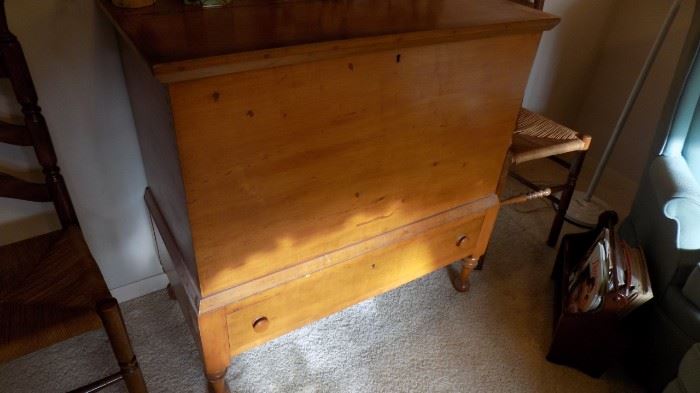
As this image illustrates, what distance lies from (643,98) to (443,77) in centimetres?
144

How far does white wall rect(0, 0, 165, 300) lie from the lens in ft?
3.28

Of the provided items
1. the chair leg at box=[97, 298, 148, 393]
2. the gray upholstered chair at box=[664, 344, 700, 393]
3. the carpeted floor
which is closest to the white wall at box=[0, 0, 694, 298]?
the carpeted floor

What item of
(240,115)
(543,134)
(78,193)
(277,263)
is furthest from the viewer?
(543,134)

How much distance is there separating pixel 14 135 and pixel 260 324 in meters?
0.64

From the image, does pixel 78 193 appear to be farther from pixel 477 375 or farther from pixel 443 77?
pixel 477 375

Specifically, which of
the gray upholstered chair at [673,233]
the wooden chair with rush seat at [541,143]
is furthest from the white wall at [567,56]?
the gray upholstered chair at [673,233]

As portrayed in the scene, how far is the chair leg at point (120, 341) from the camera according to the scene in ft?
2.85

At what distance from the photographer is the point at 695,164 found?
1.28m

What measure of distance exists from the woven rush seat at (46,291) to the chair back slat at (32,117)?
0.24ft

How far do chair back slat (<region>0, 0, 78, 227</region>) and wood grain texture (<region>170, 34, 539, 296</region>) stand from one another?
415mm

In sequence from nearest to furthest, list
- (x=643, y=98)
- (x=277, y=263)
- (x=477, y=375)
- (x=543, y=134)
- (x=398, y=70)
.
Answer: (x=398, y=70) → (x=277, y=263) → (x=477, y=375) → (x=543, y=134) → (x=643, y=98)

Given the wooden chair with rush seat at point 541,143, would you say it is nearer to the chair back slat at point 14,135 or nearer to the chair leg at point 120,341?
the chair leg at point 120,341

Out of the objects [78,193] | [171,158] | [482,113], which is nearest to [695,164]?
[482,113]

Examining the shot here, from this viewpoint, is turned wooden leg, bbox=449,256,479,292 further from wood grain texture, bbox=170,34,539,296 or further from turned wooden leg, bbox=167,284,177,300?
turned wooden leg, bbox=167,284,177,300
